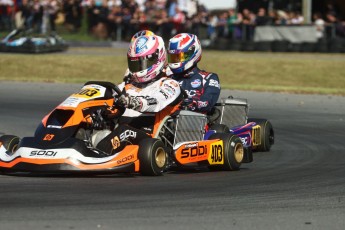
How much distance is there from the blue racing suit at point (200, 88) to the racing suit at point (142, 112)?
85 cm

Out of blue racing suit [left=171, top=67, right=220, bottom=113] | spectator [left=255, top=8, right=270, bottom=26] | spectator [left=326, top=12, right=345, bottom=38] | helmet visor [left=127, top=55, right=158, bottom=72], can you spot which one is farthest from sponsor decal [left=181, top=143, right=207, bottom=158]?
spectator [left=255, top=8, right=270, bottom=26]

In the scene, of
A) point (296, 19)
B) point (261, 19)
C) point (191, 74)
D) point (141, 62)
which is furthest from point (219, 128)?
point (296, 19)

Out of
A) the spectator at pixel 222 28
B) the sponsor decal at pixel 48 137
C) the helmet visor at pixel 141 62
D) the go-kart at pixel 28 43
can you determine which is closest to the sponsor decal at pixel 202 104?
the helmet visor at pixel 141 62

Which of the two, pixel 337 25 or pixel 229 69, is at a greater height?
pixel 337 25

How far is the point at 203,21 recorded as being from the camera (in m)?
28.0

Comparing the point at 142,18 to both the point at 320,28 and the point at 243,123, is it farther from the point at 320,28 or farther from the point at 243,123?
the point at 243,123

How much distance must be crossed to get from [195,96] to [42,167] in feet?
8.48

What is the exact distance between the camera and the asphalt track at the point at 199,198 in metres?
5.91

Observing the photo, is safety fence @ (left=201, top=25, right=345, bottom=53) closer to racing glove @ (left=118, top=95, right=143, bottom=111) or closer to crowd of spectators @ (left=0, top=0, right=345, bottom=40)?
crowd of spectators @ (left=0, top=0, right=345, bottom=40)

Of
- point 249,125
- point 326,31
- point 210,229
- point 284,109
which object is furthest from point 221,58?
point 210,229

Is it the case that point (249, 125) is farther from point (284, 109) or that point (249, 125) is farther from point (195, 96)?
point (284, 109)

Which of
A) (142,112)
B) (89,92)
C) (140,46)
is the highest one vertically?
(140,46)

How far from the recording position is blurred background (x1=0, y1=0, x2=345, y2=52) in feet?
85.2

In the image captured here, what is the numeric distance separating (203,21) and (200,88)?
1824cm
